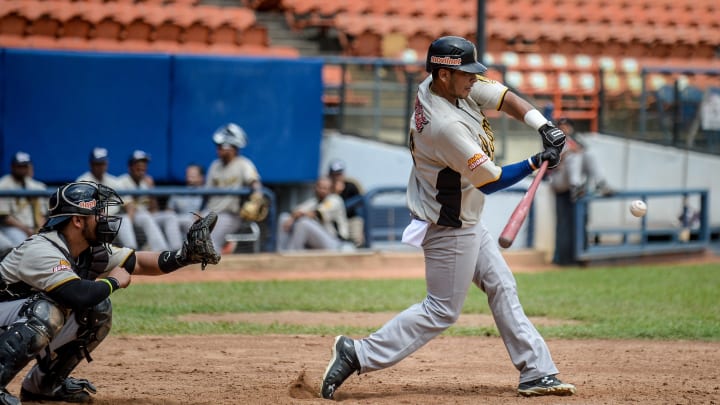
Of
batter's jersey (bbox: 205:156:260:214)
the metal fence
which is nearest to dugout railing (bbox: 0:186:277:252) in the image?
batter's jersey (bbox: 205:156:260:214)

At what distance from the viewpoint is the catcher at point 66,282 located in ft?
15.1

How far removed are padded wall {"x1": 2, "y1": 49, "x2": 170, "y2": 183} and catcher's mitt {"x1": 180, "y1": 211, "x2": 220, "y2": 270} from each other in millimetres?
7433

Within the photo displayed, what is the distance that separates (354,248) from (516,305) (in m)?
6.38

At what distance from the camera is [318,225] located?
1130cm

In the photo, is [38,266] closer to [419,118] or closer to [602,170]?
[419,118]

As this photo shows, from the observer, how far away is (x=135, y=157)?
11.0 metres

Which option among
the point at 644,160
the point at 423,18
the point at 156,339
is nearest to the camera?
the point at 156,339

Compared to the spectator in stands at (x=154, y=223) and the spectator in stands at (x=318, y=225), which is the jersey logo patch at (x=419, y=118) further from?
the spectator in stands at (x=318, y=225)

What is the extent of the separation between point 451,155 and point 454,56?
1.60 ft

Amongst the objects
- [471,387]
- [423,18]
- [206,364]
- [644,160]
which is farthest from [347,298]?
[423,18]

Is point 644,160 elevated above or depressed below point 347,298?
above

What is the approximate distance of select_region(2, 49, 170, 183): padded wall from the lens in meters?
11.8

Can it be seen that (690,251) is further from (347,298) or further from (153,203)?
(153,203)

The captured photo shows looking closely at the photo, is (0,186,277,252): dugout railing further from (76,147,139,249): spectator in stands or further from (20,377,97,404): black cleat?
(20,377,97,404): black cleat
